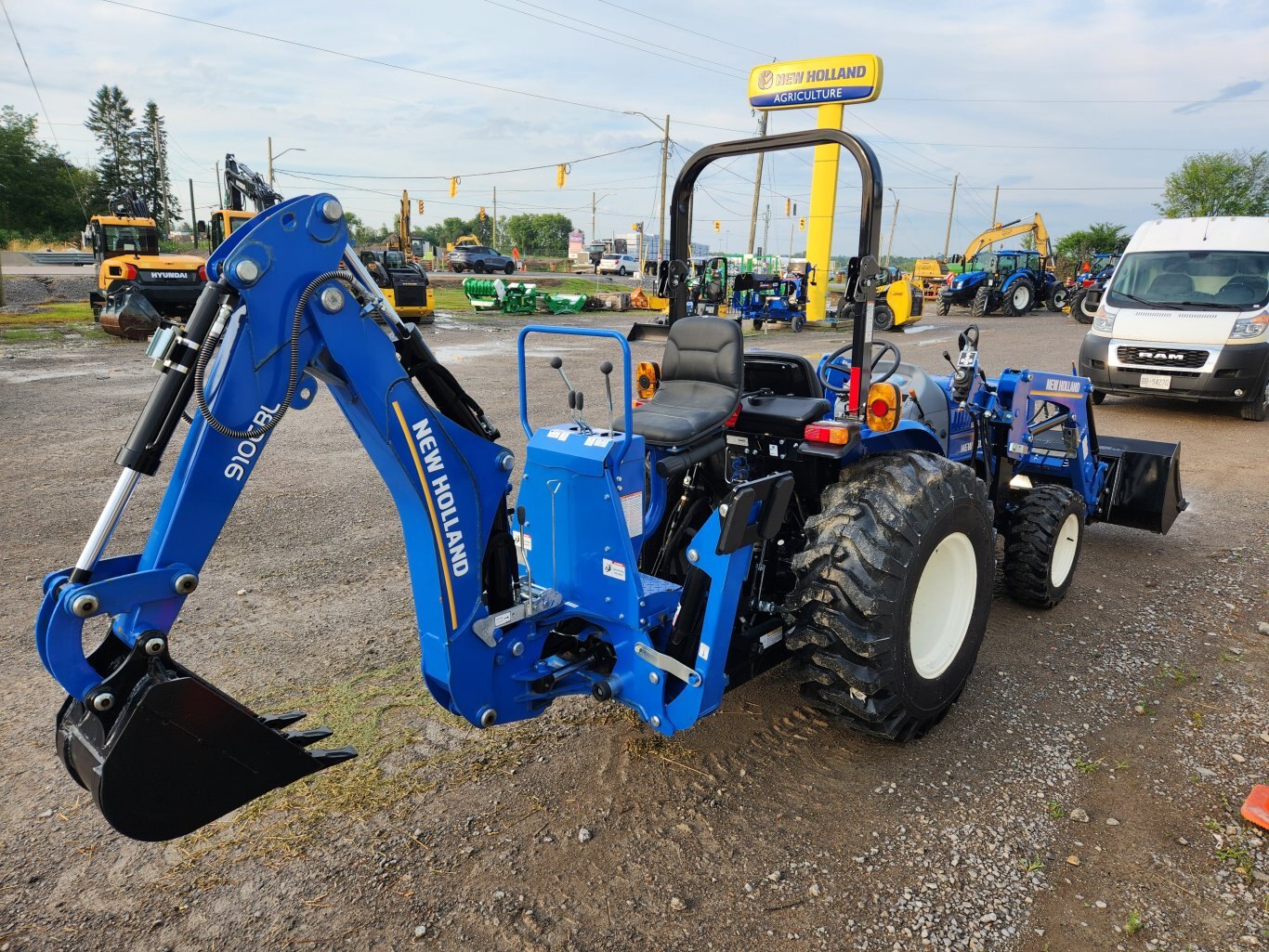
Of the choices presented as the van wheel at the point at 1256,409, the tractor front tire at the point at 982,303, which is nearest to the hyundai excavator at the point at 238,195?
the van wheel at the point at 1256,409

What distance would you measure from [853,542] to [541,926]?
5.21 ft

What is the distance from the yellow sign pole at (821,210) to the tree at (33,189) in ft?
148

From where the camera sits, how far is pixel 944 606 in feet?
11.4

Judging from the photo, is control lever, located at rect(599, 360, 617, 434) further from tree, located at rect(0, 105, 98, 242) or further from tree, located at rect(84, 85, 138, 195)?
tree, located at rect(84, 85, 138, 195)

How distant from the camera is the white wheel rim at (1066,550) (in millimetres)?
4695

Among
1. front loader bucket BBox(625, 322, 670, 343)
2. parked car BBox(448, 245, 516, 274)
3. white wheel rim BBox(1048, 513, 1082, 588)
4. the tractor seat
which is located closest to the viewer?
the tractor seat

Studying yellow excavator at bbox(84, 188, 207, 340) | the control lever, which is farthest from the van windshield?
yellow excavator at bbox(84, 188, 207, 340)

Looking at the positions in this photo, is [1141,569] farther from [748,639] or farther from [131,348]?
[131,348]

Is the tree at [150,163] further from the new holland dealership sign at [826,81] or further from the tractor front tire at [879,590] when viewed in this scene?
the tractor front tire at [879,590]

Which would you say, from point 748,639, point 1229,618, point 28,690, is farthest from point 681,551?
point 1229,618

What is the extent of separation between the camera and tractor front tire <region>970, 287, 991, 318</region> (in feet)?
87.5

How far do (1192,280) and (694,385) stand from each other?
10.0 meters

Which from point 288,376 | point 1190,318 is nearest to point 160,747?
point 288,376

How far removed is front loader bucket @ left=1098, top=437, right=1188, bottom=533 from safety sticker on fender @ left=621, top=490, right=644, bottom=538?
4.02m
